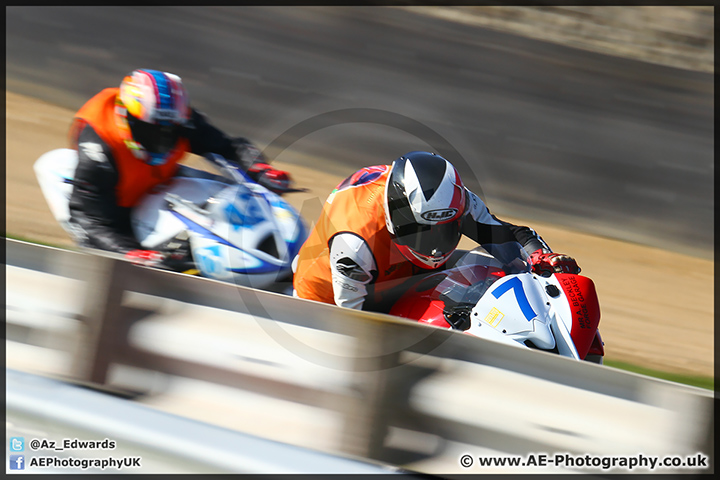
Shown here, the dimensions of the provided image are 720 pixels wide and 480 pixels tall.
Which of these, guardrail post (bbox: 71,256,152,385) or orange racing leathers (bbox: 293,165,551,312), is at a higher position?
orange racing leathers (bbox: 293,165,551,312)

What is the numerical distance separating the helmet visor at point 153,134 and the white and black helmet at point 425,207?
67.2 inches

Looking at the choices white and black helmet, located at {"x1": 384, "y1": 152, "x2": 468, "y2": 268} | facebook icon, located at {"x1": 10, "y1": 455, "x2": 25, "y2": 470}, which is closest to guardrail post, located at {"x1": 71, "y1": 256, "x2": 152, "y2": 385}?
facebook icon, located at {"x1": 10, "y1": 455, "x2": 25, "y2": 470}

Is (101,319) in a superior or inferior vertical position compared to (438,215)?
inferior

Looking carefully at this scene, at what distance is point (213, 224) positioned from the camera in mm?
4434

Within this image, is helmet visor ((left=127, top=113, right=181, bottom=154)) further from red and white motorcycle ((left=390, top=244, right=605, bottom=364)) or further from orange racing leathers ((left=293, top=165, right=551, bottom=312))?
red and white motorcycle ((left=390, top=244, right=605, bottom=364))

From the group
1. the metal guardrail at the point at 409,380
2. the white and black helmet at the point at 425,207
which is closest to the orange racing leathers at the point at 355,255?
the white and black helmet at the point at 425,207

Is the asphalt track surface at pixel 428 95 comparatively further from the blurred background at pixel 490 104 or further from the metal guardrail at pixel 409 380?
the metal guardrail at pixel 409 380

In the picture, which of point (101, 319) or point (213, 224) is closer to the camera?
point (101, 319)

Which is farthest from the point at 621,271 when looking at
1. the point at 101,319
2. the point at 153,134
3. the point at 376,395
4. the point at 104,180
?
the point at 101,319

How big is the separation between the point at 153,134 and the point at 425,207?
2.05m

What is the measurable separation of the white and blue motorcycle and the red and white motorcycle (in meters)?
0.97

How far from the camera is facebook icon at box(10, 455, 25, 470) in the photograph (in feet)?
9.11

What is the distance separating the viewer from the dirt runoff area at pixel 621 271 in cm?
557

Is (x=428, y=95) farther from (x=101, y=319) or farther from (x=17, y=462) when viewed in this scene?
(x=17, y=462)
